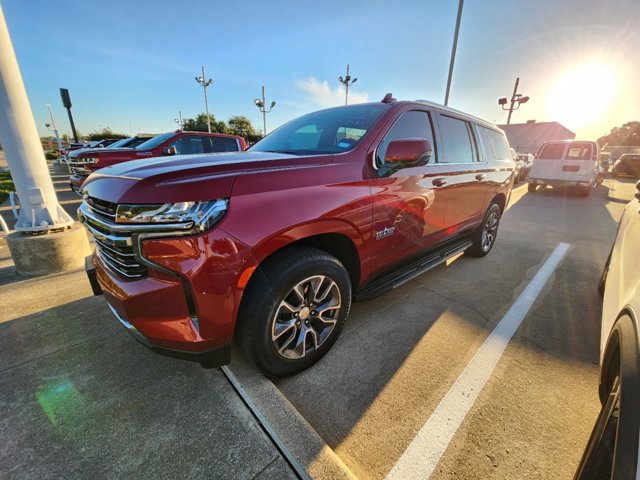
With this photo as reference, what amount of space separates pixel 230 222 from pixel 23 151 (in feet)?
11.5

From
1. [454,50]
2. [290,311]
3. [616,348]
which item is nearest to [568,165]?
[454,50]

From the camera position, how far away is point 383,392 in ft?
6.56

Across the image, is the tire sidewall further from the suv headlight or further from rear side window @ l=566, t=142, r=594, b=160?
rear side window @ l=566, t=142, r=594, b=160

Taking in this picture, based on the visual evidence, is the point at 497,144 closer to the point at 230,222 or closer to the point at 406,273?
the point at 406,273

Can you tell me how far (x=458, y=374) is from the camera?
217 centimetres

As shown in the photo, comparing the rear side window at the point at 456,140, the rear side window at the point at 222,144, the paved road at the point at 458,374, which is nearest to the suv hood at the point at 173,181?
the paved road at the point at 458,374

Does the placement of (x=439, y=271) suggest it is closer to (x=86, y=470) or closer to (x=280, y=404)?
(x=280, y=404)

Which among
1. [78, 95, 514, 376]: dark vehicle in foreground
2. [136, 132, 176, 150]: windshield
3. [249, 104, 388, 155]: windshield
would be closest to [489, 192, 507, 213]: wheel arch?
[78, 95, 514, 376]: dark vehicle in foreground

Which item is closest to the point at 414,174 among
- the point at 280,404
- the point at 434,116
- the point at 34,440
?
the point at 434,116

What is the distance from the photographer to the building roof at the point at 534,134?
47.8 m

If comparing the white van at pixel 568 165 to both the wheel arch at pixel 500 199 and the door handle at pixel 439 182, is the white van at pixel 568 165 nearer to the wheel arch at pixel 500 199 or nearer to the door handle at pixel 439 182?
the wheel arch at pixel 500 199

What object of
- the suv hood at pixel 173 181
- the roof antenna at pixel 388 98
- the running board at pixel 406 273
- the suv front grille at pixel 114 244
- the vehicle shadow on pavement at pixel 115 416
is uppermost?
the roof antenna at pixel 388 98

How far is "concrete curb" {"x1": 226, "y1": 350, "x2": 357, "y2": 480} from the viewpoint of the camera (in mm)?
1470

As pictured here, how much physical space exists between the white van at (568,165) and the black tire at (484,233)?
8.57 metres
